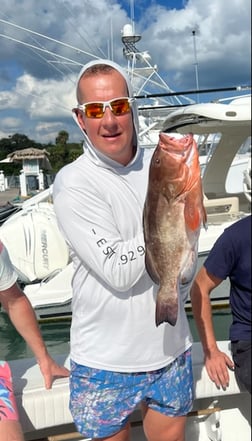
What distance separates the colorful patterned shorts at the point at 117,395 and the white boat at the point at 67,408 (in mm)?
444

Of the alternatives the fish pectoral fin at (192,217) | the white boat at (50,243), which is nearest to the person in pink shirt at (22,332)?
the fish pectoral fin at (192,217)

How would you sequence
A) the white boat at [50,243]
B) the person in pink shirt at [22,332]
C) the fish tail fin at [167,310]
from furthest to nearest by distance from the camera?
the white boat at [50,243] → the person in pink shirt at [22,332] → the fish tail fin at [167,310]

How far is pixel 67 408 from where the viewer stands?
2137 mm

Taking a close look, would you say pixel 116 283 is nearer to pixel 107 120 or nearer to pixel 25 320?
pixel 107 120

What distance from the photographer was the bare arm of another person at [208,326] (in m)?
1.82

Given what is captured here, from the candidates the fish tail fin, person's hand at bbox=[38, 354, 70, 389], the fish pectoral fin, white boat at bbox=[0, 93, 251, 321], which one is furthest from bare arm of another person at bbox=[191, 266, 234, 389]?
white boat at bbox=[0, 93, 251, 321]

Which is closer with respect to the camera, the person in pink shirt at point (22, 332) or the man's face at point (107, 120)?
the man's face at point (107, 120)

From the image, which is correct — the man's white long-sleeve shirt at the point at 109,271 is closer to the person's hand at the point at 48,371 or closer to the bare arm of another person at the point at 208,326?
the bare arm of another person at the point at 208,326

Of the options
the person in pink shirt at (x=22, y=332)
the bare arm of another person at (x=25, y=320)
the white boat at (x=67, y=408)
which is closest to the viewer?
the person in pink shirt at (x=22, y=332)

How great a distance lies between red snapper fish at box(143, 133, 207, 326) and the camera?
1.14 meters

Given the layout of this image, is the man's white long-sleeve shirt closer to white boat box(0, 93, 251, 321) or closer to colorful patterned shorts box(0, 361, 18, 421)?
colorful patterned shorts box(0, 361, 18, 421)

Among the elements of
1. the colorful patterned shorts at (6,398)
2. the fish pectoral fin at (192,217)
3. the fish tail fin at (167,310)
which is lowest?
the colorful patterned shorts at (6,398)

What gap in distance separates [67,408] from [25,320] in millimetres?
464

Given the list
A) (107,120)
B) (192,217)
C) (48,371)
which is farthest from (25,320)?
(192,217)
